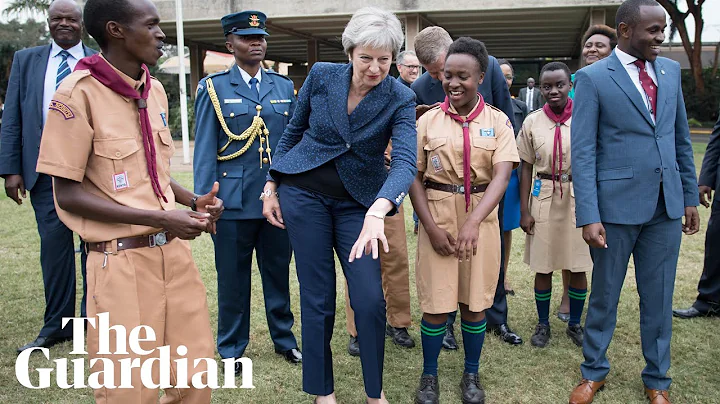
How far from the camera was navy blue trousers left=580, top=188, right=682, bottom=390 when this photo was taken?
134 inches

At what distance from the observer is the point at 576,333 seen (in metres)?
4.43

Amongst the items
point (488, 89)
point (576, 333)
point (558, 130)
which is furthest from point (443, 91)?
point (576, 333)

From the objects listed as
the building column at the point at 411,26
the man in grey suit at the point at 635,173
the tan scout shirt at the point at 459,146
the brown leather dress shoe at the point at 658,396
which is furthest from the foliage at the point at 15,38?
the brown leather dress shoe at the point at 658,396

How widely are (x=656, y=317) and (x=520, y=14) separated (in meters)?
15.4

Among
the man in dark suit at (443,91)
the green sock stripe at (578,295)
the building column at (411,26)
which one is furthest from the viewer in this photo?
the building column at (411,26)

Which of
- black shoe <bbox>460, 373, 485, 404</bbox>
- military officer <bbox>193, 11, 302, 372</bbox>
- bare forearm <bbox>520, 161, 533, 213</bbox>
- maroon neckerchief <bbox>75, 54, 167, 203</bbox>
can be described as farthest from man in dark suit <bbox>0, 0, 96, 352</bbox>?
bare forearm <bbox>520, 161, 533, 213</bbox>

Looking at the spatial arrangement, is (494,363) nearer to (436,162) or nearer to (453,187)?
(453,187)

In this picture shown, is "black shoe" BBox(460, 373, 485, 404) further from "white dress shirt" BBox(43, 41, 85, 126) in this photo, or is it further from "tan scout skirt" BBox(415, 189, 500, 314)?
"white dress shirt" BBox(43, 41, 85, 126)

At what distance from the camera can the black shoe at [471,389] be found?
351 cm

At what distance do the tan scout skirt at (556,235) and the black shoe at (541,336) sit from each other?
40 cm

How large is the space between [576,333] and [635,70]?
1.98m

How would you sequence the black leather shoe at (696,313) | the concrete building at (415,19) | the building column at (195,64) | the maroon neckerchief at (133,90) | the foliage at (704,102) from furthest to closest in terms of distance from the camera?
1. the foliage at (704,102)
2. the building column at (195,64)
3. the concrete building at (415,19)
4. the black leather shoe at (696,313)
5. the maroon neckerchief at (133,90)

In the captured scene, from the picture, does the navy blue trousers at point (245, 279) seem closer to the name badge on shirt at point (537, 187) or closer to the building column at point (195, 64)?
the name badge on shirt at point (537, 187)

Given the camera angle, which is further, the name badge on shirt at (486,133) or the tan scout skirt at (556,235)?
the tan scout skirt at (556,235)
